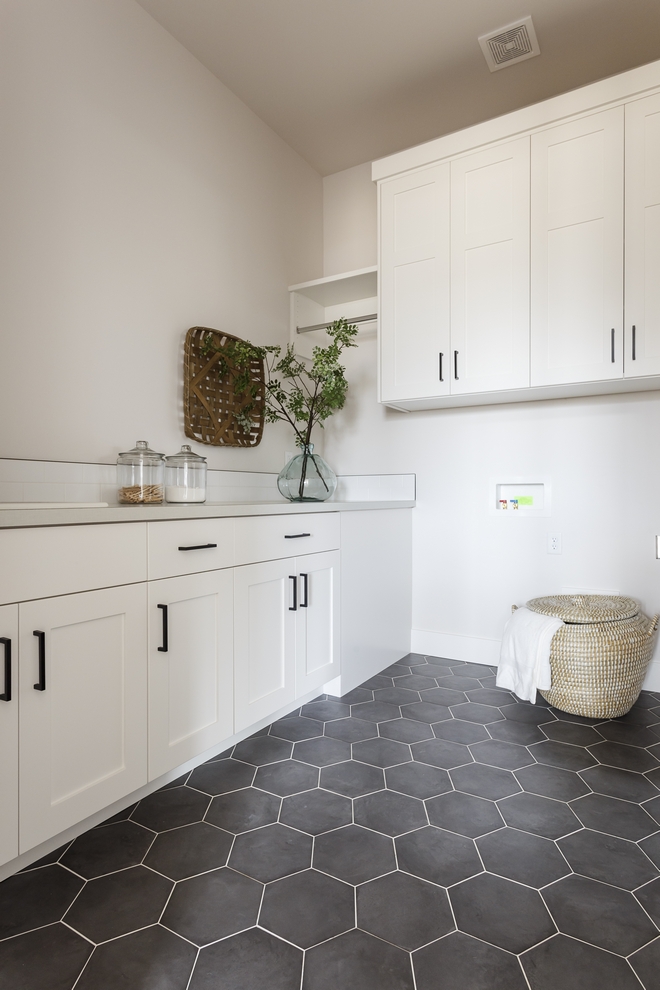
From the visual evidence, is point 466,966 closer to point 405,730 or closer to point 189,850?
point 189,850

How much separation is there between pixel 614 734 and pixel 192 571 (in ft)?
5.32

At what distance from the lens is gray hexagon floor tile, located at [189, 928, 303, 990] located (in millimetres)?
1033

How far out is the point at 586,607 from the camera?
7.75 ft

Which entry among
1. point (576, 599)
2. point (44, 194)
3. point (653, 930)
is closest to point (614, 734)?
point (576, 599)

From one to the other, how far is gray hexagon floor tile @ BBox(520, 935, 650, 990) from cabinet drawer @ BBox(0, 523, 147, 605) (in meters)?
1.20

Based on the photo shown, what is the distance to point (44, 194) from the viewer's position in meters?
1.83

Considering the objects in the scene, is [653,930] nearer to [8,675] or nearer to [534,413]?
[8,675]

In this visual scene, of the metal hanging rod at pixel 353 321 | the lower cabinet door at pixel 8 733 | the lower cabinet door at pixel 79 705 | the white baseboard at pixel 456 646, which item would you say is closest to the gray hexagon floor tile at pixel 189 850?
the lower cabinet door at pixel 79 705

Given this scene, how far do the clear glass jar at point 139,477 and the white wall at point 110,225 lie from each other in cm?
14

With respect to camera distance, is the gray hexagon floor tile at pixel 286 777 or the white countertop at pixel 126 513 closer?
the white countertop at pixel 126 513

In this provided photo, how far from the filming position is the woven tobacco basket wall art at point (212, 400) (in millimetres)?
2348

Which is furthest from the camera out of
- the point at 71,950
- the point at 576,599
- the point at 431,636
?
the point at 431,636

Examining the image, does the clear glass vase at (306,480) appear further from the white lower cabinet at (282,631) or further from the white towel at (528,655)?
the white towel at (528,655)

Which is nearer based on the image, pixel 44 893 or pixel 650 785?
pixel 44 893
